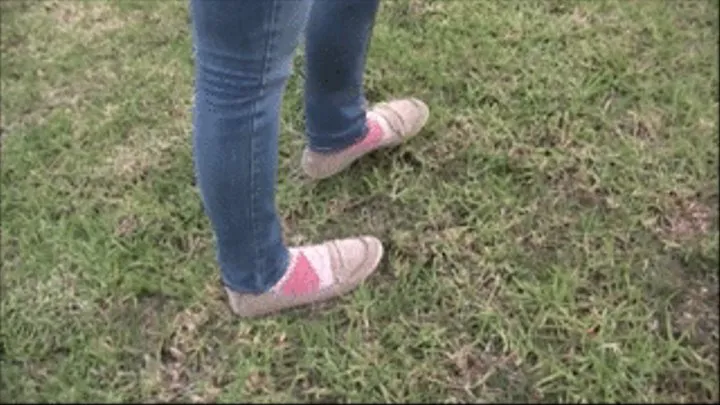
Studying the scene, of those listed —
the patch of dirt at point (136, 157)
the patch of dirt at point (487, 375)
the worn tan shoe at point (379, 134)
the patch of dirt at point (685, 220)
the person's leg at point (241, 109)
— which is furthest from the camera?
the patch of dirt at point (136, 157)

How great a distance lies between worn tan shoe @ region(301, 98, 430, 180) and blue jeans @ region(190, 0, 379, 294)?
11cm

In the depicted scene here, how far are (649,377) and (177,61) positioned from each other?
1.41 meters

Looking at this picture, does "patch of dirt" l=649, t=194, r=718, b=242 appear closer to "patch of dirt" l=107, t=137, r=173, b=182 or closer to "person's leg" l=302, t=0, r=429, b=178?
"person's leg" l=302, t=0, r=429, b=178

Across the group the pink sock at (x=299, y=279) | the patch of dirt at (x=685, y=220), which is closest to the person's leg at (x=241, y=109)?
the pink sock at (x=299, y=279)

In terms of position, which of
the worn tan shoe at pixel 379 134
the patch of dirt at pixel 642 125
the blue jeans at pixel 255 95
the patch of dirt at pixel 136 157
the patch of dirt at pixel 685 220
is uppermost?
the blue jeans at pixel 255 95

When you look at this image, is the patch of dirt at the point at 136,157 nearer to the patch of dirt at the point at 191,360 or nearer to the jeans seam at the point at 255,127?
the patch of dirt at the point at 191,360

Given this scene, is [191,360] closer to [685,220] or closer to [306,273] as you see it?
[306,273]

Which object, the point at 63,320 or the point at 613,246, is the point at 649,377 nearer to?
the point at 613,246

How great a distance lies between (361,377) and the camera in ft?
5.11

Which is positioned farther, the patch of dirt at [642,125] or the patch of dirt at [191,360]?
the patch of dirt at [642,125]

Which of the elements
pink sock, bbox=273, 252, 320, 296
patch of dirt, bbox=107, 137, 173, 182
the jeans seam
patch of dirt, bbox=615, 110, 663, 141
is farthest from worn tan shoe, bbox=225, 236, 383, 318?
patch of dirt, bbox=615, 110, 663, 141

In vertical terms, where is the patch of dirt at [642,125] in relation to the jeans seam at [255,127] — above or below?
below

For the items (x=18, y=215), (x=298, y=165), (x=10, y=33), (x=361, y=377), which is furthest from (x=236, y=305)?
(x=10, y=33)

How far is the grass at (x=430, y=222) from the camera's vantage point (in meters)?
1.57
